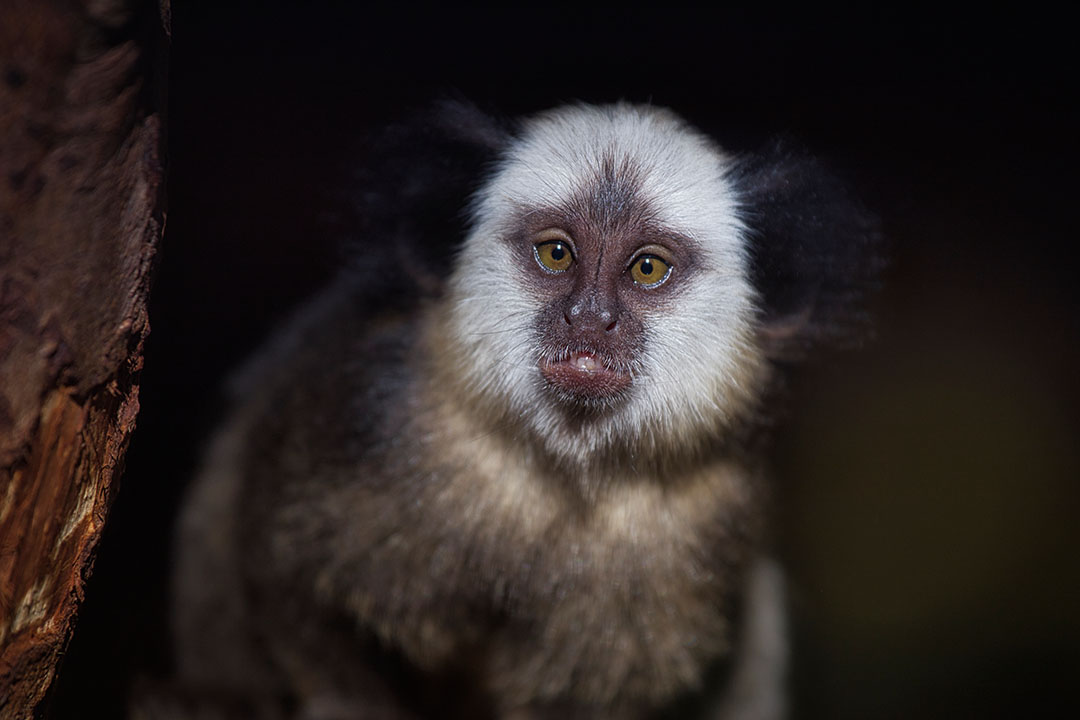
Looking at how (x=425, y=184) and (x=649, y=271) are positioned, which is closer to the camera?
(x=649, y=271)

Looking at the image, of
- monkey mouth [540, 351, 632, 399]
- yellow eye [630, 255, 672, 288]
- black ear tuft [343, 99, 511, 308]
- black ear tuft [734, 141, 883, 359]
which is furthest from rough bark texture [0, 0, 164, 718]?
black ear tuft [734, 141, 883, 359]

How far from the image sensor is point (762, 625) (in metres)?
2.76

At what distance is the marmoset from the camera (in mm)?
1757

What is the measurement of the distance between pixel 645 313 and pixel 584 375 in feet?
0.63

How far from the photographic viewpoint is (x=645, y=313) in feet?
5.66

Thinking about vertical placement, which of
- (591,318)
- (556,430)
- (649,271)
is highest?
(649,271)

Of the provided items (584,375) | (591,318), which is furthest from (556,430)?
(591,318)

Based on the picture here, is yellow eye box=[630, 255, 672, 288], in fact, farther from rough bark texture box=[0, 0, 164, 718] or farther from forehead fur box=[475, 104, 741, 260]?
rough bark texture box=[0, 0, 164, 718]

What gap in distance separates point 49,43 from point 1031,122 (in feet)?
7.44

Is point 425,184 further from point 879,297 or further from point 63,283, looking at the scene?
point 879,297

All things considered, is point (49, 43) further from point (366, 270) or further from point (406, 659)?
point (406, 659)

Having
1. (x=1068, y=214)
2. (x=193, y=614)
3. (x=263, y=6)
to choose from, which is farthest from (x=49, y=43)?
(x=1068, y=214)

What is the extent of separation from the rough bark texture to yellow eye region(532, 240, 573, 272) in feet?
2.53

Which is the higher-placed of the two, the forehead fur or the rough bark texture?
the forehead fur
